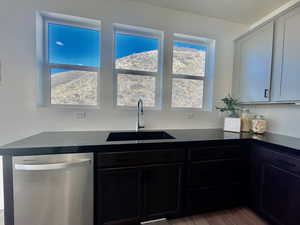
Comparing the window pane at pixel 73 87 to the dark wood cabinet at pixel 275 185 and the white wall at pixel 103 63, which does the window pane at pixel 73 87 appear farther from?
the dark wood cabinet at pixel 275 185

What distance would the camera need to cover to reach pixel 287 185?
1232 millimetres

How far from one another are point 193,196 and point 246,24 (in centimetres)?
275

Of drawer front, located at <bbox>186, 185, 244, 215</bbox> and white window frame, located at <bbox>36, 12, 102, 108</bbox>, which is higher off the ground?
white window frame, located at <bbox>36, 12, 102, 108</bbox>

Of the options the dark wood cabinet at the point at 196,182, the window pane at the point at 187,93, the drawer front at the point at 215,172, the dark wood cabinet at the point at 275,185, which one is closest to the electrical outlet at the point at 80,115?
the dark wood cabinet at the point at 196,182

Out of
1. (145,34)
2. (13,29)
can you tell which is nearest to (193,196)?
(145,34)

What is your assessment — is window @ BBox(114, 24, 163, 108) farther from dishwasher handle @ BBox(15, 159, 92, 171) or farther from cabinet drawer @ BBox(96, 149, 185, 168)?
dishwasher handle @ BBox(15, 159, 92, 171)

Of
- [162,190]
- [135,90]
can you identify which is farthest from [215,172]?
[135,90]

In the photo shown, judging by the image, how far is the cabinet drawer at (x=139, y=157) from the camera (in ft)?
4.03

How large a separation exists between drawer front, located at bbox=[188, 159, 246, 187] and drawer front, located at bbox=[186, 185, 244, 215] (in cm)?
8

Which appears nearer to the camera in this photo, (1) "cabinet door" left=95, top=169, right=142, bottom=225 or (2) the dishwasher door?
(2) the dishwasher door

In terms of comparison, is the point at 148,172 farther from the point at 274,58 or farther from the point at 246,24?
the point at 246,24

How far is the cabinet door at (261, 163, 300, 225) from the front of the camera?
1174 mm

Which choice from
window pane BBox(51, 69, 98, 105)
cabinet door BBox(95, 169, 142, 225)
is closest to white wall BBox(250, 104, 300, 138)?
cabinet door BBox(95, 169, 142, 225)

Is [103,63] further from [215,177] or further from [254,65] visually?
[254,65]
